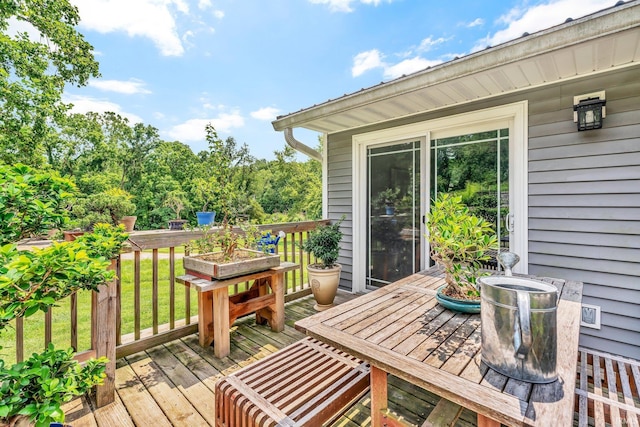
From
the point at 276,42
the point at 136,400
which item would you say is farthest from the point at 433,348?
the point at 276,42

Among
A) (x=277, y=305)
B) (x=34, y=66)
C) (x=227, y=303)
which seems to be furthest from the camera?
A: (x=34, y=66)

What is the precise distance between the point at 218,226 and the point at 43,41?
764 centimetres

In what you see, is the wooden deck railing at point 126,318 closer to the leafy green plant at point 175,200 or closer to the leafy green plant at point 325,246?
the leafy green plant at point 325,246

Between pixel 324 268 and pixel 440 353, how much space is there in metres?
2.38

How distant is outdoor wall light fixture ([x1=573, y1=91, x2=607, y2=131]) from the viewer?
2.22 metres

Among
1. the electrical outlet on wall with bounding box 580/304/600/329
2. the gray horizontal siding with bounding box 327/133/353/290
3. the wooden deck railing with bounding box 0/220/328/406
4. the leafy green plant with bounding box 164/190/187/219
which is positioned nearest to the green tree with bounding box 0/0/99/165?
the leafy green plant with bounding box 164/190/187/219

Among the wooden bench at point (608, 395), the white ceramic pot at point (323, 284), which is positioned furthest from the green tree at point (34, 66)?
the wooden bench at point (608, 395)

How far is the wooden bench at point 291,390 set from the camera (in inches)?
45.9

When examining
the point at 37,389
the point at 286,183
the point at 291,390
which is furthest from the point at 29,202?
the point at 286,183

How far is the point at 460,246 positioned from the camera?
1.38m

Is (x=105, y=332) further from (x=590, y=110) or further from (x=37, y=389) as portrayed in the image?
(x=590, y=110)

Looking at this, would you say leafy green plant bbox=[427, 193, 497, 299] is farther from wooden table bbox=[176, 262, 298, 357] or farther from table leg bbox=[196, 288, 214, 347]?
table leg bbox=[196, 288, 214, 347]

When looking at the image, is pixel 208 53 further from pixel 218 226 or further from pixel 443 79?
pixel 443 79

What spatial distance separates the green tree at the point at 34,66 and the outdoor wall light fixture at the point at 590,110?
9294 mm
